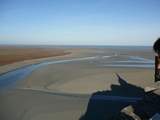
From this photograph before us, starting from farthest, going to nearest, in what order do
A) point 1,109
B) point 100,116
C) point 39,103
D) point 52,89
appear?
point 52,89, point 39,103, point 1,109, point 100,116

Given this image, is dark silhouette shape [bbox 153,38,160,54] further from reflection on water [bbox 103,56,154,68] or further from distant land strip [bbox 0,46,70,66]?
distant land strip [bbox 0,46,70,66]

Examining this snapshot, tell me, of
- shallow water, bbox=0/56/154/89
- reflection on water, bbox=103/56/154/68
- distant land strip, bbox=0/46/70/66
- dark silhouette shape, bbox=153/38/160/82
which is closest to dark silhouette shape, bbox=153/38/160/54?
dark silhouette shape, bbox=153/38/160/82

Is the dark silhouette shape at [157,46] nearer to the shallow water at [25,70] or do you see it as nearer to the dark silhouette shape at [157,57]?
the dark silhouette shape at [157,57]

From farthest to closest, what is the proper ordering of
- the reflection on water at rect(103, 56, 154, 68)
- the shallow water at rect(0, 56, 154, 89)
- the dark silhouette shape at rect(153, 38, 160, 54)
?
1. the reflection on water at rect(103, 56, 154, 68)
2. the shallow water at rect(0, 56, 154, 89)
3. the dark silhouette shape at rect(153, 38, 160, 54)

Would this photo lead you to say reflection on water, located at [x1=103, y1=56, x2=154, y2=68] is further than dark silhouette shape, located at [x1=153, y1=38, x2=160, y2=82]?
Yes

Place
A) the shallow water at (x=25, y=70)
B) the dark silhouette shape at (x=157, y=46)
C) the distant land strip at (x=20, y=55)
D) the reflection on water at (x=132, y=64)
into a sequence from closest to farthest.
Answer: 1. the dark silhouette shape at (x=157, y=46)
2. the shallow water at (x=25, y=70)
3. the reflection on water at (x=132, y=64)
4. the distant land strip at (x=20, y=55)

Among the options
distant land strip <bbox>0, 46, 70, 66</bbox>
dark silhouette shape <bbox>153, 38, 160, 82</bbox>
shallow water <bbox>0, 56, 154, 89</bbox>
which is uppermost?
dark silhouette shape <bbox>153, 38, 160, 82</bbox>

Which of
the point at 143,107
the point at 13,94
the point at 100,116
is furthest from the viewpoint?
the point at 13,94

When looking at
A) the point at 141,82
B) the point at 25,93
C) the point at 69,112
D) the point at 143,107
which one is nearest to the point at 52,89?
the point at 25,93

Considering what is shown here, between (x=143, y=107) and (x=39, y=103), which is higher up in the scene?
(x=143, y=107)

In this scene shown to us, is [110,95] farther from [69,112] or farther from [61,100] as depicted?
[69,112]

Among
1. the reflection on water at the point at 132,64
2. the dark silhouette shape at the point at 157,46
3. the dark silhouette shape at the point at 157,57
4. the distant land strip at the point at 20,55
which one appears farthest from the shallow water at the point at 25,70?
the dark silhouette shape at the point at 157,46
